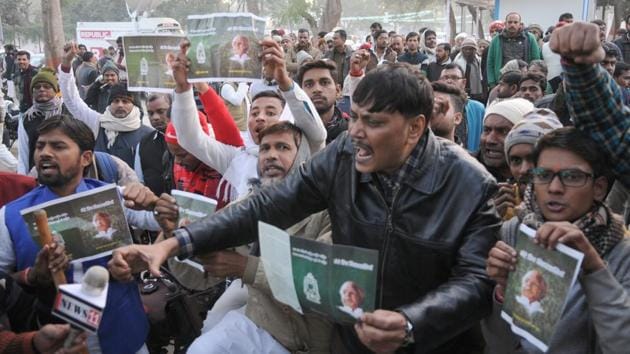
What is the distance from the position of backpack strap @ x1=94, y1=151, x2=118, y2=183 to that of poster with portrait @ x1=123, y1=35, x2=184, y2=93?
0.46m

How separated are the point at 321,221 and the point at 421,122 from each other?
806 millimetres

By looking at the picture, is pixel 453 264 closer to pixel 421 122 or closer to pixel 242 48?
pixel 421 122

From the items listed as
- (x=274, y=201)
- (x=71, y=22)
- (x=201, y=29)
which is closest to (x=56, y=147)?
(x=201, y=29)

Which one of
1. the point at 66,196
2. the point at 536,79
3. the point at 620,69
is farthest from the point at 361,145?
the point at 620,69

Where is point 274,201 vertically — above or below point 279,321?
above

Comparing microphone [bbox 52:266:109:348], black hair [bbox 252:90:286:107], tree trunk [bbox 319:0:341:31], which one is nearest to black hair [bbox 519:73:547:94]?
black hair [bbox 252:90:286:107]

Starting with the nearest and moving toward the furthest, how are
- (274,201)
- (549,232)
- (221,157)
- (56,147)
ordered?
(549,232)
(274,201)
(56,147)
(221,157)

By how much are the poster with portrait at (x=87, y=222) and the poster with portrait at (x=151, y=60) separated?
1036 millimetres

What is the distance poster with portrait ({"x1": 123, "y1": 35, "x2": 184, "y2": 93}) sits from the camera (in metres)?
3.57

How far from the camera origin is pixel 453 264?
6.74 ft

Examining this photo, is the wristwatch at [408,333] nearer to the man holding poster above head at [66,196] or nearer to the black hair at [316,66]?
the man holding poster above head at [66,196]

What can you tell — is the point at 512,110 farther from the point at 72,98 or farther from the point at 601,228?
the point at 72,98

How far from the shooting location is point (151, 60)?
143 inches

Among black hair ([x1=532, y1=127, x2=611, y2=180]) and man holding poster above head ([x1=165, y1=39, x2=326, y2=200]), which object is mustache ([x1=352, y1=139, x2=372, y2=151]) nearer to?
black hair ([x1=532, y1=127, x2=611, y2=180])
